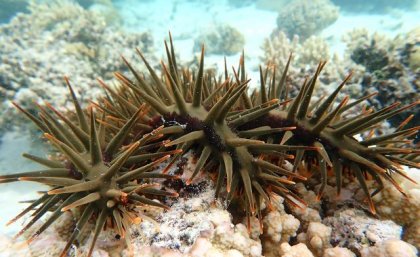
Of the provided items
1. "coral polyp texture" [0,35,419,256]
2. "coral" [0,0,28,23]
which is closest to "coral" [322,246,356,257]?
"coral polyp texture" [0,35,419,256]

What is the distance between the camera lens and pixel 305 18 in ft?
52.2

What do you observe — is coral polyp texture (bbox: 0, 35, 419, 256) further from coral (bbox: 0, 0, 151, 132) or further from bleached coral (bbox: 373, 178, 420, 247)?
coral (bbox: 0, 0, 151, 132)

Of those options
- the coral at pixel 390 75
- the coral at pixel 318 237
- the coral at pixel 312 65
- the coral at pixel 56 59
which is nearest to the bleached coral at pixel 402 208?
the coral at pixel 318 237

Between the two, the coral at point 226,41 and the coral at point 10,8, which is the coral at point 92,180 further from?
the coral at point 10,8

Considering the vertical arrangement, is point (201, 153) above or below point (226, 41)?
above

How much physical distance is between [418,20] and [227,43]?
1201cm

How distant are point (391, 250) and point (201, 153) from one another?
5.38ft

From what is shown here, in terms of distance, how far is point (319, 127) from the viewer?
8.98 ft

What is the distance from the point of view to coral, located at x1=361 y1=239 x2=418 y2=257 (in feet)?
7.79

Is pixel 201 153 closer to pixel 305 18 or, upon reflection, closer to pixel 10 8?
pixel 305 18

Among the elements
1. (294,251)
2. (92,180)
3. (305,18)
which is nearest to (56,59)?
(92,180)

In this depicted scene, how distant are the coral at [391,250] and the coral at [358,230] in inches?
3.0

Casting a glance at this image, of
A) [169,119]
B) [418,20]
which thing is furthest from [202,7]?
[169,119]

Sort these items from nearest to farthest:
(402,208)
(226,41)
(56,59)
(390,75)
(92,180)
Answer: (92,180), (402,208), (390,75), (56,59), (226,41)
